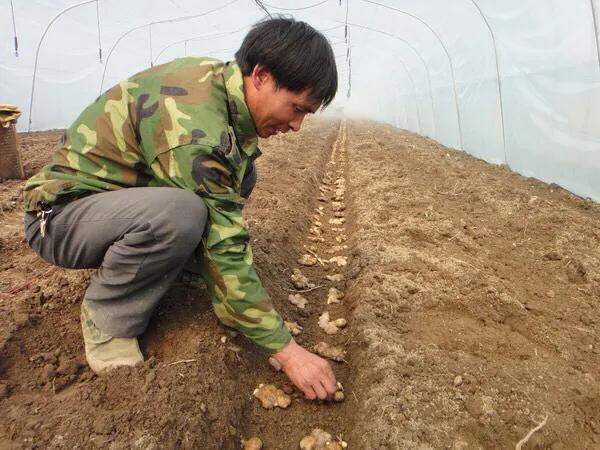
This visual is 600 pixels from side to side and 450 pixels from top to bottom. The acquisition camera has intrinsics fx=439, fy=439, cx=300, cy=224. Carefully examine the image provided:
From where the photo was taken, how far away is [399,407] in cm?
171

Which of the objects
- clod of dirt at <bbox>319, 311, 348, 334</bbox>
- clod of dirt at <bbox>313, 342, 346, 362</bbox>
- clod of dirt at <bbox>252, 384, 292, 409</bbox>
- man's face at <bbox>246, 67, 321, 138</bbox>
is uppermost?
man's face at <bbox>246, 67, 321, 138</bbox>

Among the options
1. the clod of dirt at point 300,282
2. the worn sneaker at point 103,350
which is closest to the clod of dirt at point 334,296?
the clod of dirt at point 300,282

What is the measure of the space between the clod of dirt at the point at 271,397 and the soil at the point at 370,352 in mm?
27

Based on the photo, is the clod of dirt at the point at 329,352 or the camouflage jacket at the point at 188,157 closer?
the camouflage jacket at the point at 188,157

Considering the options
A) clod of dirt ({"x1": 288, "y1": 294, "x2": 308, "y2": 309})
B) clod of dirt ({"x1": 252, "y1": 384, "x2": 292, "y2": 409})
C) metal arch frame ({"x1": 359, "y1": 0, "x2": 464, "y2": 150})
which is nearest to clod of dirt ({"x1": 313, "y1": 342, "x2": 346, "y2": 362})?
clod of dirt ({"x1": 252, "y1": 384, "x2": 292, "y2": 409})

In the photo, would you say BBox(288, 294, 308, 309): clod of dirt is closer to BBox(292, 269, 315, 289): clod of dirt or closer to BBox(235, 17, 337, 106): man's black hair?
BBox(292, 269, 315, 289): clod of dirt

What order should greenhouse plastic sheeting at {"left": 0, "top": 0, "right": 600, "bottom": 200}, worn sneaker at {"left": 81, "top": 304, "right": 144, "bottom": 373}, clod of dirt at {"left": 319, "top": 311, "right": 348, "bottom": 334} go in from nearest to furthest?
worn sneaker at {"left": 81, "top": 304, "right": 144, "bottom": 373}
clod of dirt at {"left": 319, "top": 311, "right": 348, "bottom": 334}
greenhouse plastic sheeting at {"left": 0, "top": 0, "right": 600, "bottom": 200}

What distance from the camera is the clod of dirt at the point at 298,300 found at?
2.62 metres

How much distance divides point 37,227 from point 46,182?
19 cm

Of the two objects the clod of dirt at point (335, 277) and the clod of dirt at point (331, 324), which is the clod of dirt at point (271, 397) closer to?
the clod of dirt at point (331, 324)

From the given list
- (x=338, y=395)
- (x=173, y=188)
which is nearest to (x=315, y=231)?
(x=338, y=395)

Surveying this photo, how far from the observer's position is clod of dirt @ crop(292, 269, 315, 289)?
2.87m

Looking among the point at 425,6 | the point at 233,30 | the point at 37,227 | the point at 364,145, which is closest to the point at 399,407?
the point at 37,227

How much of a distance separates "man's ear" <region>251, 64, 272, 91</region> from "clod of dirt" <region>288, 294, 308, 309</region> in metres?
1.37
